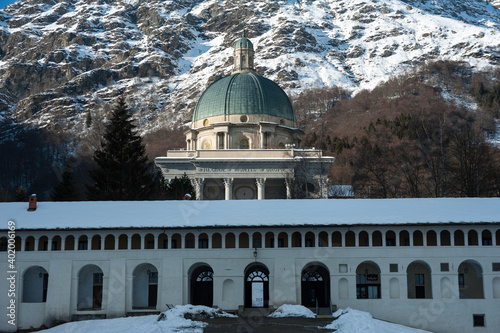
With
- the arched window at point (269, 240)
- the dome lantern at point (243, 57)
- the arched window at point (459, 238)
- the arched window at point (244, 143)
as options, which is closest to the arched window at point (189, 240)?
the arched window at point (269, 240)

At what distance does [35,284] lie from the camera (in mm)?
43406

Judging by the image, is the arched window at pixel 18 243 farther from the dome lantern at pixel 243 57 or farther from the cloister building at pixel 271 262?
the dome lantern at pixel 243 57

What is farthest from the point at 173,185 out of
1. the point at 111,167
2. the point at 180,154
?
the point at 180,154

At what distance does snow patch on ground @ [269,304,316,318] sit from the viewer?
38500mm

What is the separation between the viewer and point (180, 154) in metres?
74.1

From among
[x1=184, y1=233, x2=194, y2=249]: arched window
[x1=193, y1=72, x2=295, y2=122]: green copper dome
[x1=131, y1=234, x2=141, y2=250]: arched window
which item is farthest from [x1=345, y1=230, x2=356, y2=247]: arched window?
[x1=193, y1=72, x2=295, y2=122]: green copper dome

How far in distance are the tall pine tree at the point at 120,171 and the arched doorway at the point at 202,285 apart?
16.2 metres

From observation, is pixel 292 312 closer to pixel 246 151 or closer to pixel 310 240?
pixel 310 240

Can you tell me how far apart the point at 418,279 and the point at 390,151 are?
2620 inches

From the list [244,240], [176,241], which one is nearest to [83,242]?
[176,241]

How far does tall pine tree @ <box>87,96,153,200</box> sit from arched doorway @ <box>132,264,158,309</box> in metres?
15.0

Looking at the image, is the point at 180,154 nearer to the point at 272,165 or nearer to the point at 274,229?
the point at 272,165

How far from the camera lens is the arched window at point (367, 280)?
139 feet

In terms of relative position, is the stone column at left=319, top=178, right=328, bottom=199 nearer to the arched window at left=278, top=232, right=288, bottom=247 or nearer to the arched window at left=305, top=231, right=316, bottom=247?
the arched window at left=305, top=231, right=316, bottom=247
